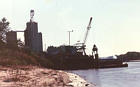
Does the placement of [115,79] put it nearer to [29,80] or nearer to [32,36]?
[29,80]

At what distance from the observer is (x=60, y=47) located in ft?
543

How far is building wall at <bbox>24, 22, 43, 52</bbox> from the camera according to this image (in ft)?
463

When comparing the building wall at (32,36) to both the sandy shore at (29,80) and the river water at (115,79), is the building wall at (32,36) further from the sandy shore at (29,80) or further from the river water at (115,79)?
the sandy shore at (29,80)

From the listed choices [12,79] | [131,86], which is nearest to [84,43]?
[131,86]

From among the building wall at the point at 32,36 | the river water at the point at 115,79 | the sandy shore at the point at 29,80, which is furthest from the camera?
the building wall at the point at 32,36

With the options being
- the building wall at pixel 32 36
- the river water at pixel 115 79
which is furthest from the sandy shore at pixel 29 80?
the building wall at pixel 32 36

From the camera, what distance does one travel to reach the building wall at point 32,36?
463 ft

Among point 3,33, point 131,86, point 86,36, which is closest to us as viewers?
point 131,86

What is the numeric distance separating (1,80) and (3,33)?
114 meters

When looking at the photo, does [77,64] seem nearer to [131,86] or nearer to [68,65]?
[68,65]

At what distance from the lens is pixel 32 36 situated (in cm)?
14050

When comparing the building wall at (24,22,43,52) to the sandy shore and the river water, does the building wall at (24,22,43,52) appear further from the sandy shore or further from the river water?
the sandy shore

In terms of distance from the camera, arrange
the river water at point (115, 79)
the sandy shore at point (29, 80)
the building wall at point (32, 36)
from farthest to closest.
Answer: the building wall at point (32, 36) < the river water at point (115, 79) < the sandy shore at point (29, 80)

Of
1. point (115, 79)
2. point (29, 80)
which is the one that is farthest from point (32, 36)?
point (29, 80)
